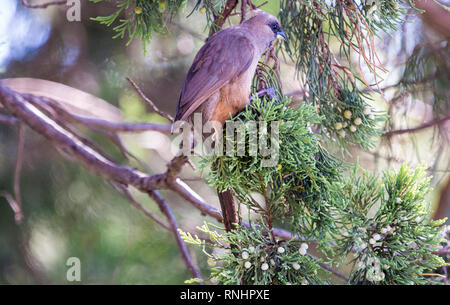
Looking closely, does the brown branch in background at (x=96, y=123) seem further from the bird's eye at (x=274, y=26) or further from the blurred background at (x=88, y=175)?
the bird's eye at (x=274, y=26)

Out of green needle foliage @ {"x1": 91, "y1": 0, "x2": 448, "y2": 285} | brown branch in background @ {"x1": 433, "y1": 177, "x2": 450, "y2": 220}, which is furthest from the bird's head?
brown branch in background @ {"x1": 433, "y1": 177, "x2": 450, "y2": 220}

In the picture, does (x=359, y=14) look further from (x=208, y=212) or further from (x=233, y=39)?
(x=208, y=212)

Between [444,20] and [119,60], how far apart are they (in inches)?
84.3

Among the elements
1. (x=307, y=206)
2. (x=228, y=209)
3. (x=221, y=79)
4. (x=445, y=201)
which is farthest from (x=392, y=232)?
(x=445, y=201)

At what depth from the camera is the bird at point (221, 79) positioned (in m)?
1.68

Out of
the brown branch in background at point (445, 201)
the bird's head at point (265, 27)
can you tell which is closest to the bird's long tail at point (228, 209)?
the bird's head at point (265, 27)

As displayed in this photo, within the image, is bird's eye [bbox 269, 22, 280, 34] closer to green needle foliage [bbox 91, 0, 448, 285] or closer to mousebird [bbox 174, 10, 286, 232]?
mousebird [bbox 174, 10, 286, 232]

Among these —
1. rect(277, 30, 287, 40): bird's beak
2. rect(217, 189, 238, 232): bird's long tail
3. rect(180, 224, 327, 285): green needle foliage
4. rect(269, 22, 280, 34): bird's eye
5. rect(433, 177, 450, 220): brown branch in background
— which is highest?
rect(269, 22, 280, 34): bird's eye

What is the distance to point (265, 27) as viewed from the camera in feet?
6.15

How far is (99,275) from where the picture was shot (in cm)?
328

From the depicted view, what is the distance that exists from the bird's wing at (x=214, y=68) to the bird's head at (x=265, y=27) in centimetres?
10

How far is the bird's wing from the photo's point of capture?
5.52 ft

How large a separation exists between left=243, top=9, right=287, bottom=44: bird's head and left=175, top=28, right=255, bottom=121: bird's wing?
0.10 meters

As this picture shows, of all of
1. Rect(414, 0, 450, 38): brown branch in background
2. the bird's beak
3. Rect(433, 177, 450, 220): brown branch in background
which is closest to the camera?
the bird's beak
